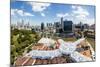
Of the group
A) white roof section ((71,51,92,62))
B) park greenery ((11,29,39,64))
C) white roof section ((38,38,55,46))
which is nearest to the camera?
park greenery ((11,29,39,64))

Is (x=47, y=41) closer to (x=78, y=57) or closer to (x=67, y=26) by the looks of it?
(x=67, y=26)

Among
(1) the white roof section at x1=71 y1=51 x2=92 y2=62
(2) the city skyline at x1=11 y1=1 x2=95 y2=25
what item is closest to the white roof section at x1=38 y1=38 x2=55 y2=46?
(2) the city skyline at x1=11 y1=1 x2=95 y2=25

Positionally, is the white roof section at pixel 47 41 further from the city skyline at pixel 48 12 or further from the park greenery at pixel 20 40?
the city skyline at pixel 48 12

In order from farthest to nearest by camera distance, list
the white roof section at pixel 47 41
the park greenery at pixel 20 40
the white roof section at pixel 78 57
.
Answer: the white roof section at pixel 78 57 < the white roof section at pixel 47 41 < the park greenery at pixel 20 40

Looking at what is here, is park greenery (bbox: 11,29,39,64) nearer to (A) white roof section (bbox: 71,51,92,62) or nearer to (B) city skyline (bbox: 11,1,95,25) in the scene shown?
(B) city skyline (bbox: 11,1,95,25)

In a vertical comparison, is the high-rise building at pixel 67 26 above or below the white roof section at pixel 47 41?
above

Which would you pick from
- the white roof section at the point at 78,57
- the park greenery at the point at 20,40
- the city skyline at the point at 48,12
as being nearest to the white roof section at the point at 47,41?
the park greenery at the point at 20,40
